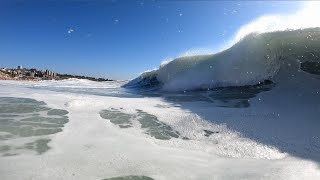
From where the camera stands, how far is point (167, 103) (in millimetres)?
6980

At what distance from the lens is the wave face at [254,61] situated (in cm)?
871

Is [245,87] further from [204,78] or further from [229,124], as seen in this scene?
[229,124]

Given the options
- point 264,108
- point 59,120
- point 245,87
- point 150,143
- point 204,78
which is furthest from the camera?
point 204,78

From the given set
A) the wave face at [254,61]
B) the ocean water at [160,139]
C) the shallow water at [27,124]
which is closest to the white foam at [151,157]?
the ocean water at [160,139]

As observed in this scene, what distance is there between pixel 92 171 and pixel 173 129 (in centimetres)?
189

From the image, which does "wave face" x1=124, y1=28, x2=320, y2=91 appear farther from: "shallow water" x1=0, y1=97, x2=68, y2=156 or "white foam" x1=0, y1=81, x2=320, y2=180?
"shallow water" x1=0, y1=97, x2=68, y2=156

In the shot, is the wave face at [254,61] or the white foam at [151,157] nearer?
the white foam at [151,157]

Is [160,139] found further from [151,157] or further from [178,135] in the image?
[151,157]

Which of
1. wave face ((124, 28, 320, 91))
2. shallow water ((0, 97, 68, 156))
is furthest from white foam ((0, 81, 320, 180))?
wave face ((124, 28, 320, 91))

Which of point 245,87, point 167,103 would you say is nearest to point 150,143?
point 167,103

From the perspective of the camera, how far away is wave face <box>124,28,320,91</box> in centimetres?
871

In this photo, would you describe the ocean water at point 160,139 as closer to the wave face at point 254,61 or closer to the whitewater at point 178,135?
the whitewater at point 178,135

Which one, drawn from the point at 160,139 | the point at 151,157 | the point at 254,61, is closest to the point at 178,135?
the point at 160,139

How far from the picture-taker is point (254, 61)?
952cm
